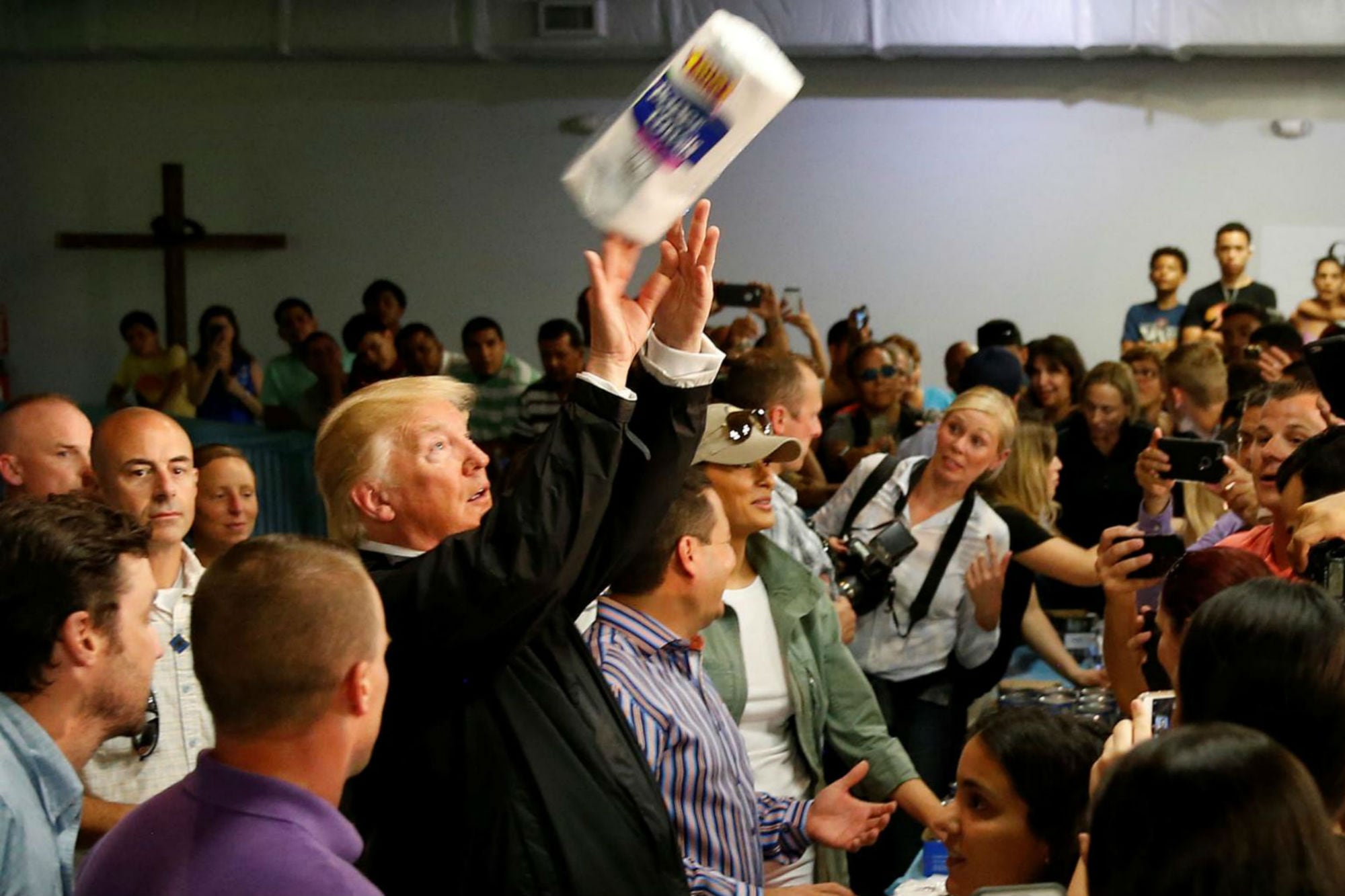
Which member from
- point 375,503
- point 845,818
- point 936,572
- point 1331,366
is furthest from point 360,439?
point 936,572

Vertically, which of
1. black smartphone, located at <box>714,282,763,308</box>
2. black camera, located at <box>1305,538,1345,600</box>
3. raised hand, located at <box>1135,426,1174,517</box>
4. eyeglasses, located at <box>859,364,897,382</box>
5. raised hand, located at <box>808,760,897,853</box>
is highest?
black smartphone, located at <box>714,282,763,308</box>

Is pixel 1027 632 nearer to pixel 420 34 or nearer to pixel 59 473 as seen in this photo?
pixel 59 473

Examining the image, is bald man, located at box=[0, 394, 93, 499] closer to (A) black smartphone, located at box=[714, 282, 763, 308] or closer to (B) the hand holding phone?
(B) the hand holding phone

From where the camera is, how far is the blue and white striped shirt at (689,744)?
2174 mm

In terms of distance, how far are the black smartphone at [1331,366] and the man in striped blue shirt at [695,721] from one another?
3.31 ft

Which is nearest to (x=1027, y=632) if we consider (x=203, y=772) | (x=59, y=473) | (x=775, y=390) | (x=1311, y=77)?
(x=775, y=390)

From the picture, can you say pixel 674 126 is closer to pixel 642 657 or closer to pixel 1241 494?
pixel 642 657

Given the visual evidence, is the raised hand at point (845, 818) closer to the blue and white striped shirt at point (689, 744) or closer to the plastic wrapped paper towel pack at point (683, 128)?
the blue and white striped shirt at point (689, 744)

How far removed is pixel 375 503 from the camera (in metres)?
1.97

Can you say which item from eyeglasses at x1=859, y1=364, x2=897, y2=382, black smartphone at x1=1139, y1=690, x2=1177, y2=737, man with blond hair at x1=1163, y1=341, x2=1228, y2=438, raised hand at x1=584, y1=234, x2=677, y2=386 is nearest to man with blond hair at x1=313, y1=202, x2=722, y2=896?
raised hand at x1=584, y1=234, x2=677, y2=386

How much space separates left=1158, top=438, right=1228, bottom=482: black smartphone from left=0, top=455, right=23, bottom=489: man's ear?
2.57 meters

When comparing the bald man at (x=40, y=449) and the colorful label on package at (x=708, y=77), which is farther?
the bald man at (x=40, y=449)

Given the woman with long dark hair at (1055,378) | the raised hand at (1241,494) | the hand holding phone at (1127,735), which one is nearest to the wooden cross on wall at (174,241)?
the woman with long dark hair at (1055,378)

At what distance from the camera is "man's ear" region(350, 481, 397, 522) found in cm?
197
